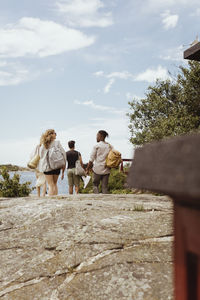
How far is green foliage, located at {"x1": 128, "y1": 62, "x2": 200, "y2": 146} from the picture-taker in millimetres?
15094

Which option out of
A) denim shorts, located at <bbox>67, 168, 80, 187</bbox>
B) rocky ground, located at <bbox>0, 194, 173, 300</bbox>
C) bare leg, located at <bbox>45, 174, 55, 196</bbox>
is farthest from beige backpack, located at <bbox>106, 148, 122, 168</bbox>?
rocky ground, located at <bbox>0, 194, 173, 300</bbox>

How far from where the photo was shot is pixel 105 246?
3.77 m

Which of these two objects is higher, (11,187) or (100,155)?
(100,155)

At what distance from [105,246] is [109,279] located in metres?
0.68

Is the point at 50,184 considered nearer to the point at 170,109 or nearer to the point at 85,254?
the point at 85,254

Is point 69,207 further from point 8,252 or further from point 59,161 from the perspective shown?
point 59,161

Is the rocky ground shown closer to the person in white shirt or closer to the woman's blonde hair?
the woman's blonde hair

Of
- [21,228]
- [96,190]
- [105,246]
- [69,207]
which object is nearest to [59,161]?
[96,190]

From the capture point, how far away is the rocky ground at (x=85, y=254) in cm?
302

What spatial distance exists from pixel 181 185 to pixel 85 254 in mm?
3266

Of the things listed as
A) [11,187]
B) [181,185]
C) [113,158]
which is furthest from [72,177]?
[181,185]

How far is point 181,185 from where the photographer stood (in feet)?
1.95

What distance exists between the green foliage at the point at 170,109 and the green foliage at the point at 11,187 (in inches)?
259

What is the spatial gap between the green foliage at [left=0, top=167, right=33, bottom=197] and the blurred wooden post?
13.3 m
